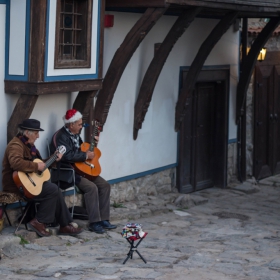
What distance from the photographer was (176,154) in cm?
1177

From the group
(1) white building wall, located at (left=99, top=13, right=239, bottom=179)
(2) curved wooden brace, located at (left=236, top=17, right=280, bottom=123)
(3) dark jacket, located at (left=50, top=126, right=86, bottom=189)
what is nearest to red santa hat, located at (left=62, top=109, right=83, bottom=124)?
(3) dark jacket, located at (left=50, top=126, right=86, bottom=189)

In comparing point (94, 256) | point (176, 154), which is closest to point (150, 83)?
point (176, 154)

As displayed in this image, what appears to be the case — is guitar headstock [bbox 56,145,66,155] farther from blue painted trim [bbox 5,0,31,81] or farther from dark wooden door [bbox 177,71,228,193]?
dark wooden door [bbox 177,71,228,193]

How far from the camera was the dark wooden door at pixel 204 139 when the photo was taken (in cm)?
1214

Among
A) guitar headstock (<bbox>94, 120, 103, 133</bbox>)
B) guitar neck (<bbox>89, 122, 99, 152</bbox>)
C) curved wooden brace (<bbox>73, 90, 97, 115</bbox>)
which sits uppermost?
curved wooden brace (<bbox>73, 90, 97, 115</bbox>)

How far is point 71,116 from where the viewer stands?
873 centimetres

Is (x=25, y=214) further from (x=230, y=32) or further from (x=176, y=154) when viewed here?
(x=230, y=32)

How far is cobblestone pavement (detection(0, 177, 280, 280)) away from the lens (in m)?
7.18

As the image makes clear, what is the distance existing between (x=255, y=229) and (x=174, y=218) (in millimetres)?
1165

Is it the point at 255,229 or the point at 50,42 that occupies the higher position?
the point at 50,42

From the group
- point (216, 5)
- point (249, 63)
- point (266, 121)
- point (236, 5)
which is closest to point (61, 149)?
point (216, 5)

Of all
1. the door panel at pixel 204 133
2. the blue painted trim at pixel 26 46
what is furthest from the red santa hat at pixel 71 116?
the door panel at pixel 204 133

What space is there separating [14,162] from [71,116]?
1.15 metres

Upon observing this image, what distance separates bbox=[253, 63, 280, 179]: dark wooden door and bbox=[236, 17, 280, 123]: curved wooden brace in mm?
710
